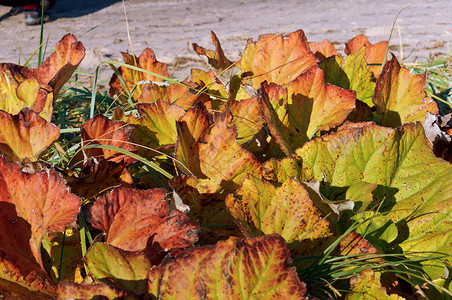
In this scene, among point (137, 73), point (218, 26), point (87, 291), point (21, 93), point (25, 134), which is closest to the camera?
point (87, 291)

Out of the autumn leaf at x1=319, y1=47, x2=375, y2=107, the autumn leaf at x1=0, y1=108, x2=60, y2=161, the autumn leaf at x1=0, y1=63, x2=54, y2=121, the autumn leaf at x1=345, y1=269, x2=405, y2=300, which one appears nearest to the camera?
the autumn leaf at x1=345, y1=269, x2=405, y2=300

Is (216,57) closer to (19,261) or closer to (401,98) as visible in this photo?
(401,98)

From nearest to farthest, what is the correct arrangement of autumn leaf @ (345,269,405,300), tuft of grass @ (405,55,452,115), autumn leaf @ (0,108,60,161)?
autumn leaf @ (345,269,405,300), autumn leaf @ (0,108,60,161), tuft of grass @ (405,55,452,115)

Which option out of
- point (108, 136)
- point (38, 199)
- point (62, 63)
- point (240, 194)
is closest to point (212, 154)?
point (240, 194)

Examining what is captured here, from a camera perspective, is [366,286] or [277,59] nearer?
[366,286]

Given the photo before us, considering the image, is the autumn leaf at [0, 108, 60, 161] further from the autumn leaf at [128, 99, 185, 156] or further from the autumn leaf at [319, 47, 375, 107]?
the autumn leaf at [319, 47, 375, 107]

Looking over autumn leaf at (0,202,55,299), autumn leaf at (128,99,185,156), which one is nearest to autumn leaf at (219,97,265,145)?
autumn leaf at (128,99,185,156)
